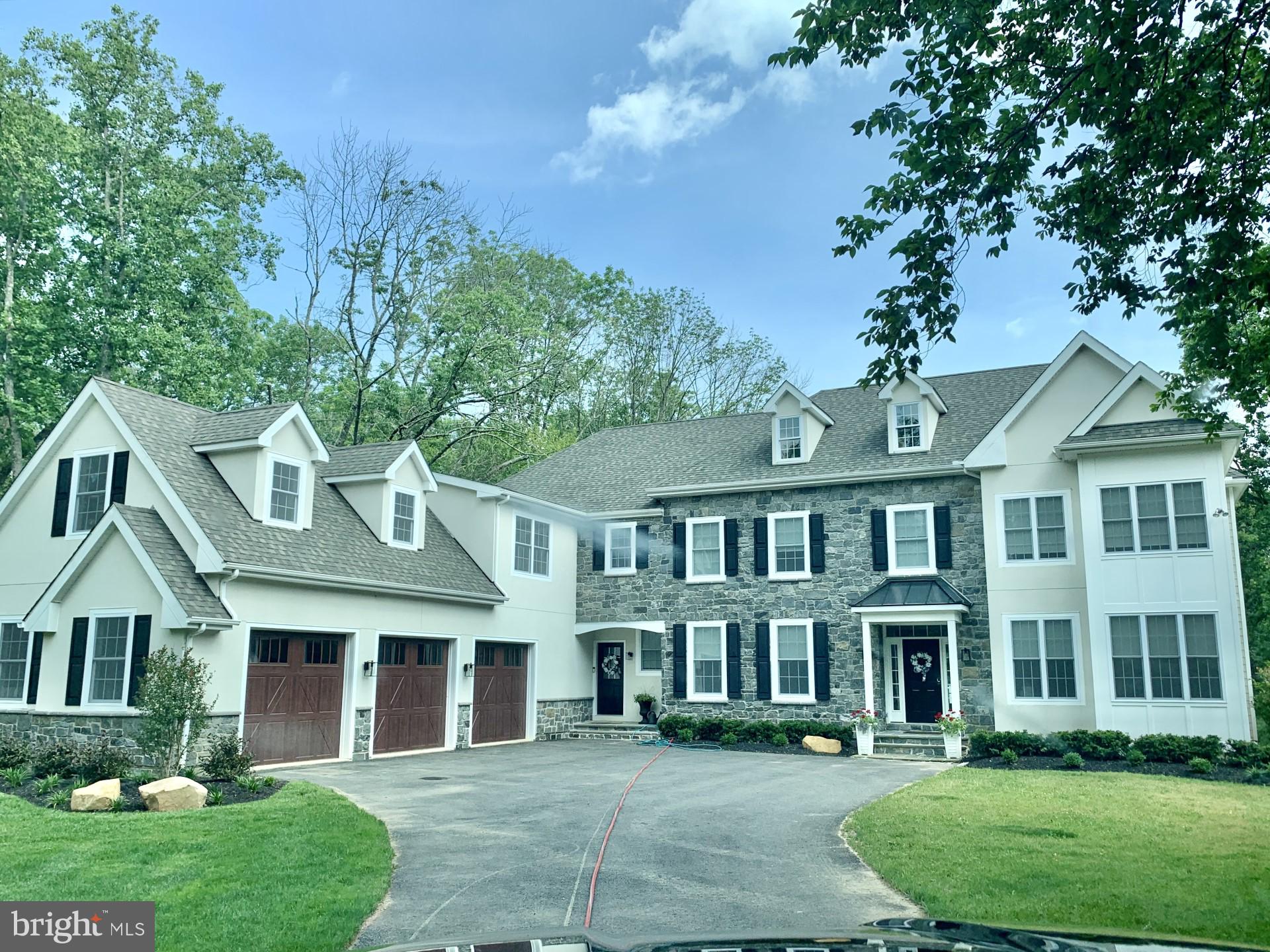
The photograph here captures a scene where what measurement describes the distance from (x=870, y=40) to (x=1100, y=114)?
206 centimetres

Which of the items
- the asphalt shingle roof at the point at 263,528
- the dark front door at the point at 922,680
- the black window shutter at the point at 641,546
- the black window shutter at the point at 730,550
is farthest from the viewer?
the black window shutter at the point at 641,546

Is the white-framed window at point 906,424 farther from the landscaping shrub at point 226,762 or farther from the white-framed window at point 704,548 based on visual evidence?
the landscaping shrub at point 226,762

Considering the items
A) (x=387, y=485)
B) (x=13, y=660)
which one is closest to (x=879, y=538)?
(x=387, y=485)

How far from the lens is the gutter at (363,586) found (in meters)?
16.4

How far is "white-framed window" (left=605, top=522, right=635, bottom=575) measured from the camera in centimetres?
2553

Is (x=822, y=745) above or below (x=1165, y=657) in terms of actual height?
below

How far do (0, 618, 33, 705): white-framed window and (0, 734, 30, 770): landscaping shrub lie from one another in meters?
1.19

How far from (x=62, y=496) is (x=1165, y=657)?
20966mm

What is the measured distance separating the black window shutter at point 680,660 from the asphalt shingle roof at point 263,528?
5.25 metres

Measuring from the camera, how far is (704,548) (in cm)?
2459

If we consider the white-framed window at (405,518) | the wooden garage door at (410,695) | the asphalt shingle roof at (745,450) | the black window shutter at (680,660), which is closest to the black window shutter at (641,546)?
the asphalt shingle roof at (745,450)

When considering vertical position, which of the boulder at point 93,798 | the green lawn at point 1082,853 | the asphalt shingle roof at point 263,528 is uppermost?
the asphalt shingle roof at point 263,528

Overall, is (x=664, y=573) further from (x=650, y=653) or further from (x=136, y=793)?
(x=136, y=793)

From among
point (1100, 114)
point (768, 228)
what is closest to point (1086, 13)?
point (1100, 114)
